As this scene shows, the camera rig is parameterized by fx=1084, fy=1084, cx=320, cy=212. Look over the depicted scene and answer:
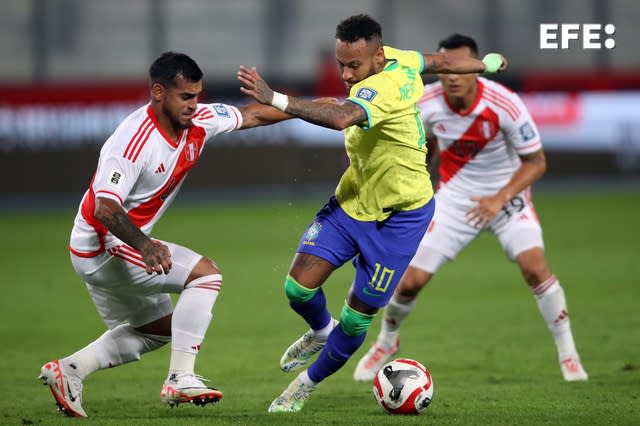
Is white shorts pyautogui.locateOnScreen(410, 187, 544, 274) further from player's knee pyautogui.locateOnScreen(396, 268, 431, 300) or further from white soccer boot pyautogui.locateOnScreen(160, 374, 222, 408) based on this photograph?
white soccer boot pyautogui.locateOnScreen(160, 374, 222, 408)

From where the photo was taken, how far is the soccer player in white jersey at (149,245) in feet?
18.9

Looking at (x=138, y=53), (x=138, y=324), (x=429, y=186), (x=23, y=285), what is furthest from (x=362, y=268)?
(x=138, y=53)

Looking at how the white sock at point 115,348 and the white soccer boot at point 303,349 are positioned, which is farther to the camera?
the white soccer boot at point 303,349

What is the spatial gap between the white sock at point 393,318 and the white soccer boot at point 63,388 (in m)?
2.52

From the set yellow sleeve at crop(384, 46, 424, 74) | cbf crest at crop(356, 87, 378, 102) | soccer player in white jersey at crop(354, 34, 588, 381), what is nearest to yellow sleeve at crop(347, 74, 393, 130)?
cbf crest at crop(356, 87, 378, 102)

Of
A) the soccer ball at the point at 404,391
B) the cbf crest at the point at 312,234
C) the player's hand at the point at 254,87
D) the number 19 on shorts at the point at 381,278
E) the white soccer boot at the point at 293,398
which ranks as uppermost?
the player's hand at the point at 254,87

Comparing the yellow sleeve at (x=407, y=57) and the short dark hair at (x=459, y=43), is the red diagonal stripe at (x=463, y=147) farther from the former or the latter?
the yellow sleeve at (x=407, y=57)

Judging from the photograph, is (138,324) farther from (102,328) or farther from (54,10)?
(54,10)

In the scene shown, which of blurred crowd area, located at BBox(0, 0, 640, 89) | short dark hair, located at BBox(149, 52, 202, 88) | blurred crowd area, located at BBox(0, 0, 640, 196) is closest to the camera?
short dark hair, located at BBox(149, 52, 202, 88)

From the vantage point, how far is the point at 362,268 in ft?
20.9

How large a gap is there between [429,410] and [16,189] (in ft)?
46.6

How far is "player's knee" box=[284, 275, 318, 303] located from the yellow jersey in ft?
1.71

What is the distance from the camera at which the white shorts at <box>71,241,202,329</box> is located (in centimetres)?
608

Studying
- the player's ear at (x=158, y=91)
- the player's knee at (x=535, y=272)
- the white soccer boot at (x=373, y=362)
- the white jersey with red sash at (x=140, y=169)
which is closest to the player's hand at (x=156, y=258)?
the white jersey with red sash at (x=140, y=169)
